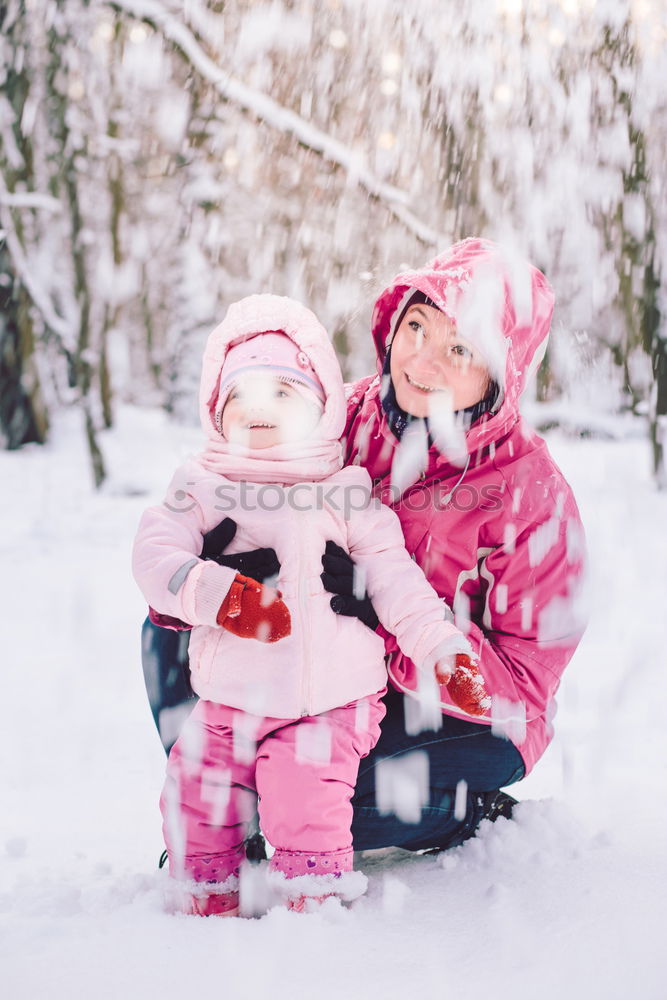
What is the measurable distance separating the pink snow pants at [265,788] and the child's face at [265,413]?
1.92 feet

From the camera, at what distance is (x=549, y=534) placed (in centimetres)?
187

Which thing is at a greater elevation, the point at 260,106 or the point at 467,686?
the point at 260,106

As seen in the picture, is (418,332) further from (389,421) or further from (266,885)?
(266,885)

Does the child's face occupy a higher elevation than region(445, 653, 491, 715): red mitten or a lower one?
higher

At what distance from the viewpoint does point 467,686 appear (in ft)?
5.41

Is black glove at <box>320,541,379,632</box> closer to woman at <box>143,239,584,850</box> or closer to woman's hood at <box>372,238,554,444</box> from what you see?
woman at <box>143,239,584,850</box>

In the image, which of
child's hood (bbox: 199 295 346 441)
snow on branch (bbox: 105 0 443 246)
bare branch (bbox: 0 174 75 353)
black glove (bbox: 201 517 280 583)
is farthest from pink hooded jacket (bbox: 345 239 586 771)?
bare branch (bbox: 0 174 75 353)

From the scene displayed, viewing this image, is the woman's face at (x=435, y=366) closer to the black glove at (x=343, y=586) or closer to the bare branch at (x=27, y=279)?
the black glove at (x=343, y=586)

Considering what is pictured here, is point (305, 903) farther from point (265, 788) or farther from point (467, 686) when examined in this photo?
point (467, 686)

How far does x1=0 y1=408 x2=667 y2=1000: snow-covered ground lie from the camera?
136 cm

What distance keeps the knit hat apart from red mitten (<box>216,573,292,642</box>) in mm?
511

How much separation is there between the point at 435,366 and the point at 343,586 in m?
0.55

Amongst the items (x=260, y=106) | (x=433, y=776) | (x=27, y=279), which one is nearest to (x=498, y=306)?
(x=433, y=776)

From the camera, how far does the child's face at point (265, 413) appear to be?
182cm
